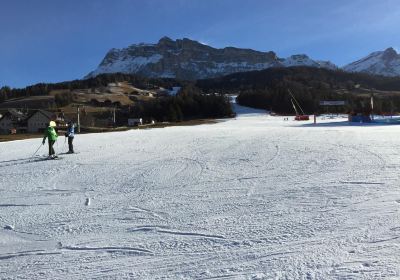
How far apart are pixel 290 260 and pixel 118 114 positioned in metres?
126

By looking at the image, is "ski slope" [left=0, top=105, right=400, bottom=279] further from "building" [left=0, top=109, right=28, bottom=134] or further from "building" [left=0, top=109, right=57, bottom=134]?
"building" [left=0, top=109, right=28, bottom=134]

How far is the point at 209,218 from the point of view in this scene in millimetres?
9547

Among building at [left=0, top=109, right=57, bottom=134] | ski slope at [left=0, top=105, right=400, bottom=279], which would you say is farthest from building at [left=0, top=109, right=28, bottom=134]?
ski slope at [left=0, top=105, right=400, bottom=279]

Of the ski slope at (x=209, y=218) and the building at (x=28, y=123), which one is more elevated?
the building at (x=28, y=123)

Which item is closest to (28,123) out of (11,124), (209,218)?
(11,124)

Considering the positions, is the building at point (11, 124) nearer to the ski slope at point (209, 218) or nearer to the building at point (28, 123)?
the building at point (28, 123)

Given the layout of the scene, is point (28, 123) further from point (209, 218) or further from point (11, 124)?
point (209, 218)

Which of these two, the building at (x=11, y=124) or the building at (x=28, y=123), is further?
the building at (x=11, y=124)

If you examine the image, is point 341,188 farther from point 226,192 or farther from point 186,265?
point 186,265

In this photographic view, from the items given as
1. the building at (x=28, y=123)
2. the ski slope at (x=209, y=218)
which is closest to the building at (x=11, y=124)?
the building at (x=28, y=123)

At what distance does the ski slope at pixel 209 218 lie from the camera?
6922 mm

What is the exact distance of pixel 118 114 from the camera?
130125mm

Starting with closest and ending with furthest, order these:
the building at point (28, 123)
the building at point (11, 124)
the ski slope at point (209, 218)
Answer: the ski slope at point (209, 218) < the building at point (28, 123) < the building at point (11, 124)

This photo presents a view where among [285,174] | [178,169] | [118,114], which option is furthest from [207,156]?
[118,114]
